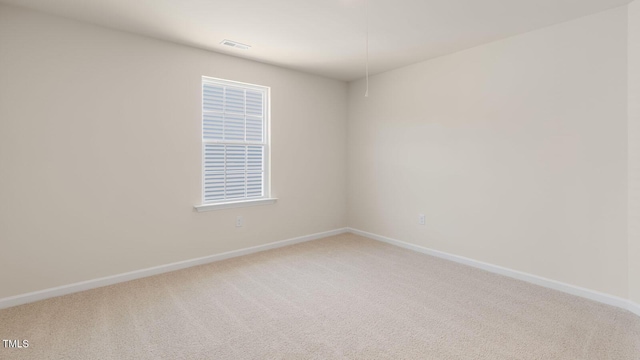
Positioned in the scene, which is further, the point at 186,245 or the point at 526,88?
the point at 186,245

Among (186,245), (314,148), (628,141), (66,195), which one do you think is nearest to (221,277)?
(186,245)

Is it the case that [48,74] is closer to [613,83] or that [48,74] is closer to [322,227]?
[322,227]

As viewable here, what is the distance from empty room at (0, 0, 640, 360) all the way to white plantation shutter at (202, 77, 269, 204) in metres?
0.03

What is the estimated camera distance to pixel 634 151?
8.04 feet

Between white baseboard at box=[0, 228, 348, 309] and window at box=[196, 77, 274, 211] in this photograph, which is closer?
white baseboard at box=[0, 228, 348, 309]

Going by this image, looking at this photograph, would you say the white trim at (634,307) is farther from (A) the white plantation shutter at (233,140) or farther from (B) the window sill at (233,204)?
(A) the white plantation shutter at (233,140)

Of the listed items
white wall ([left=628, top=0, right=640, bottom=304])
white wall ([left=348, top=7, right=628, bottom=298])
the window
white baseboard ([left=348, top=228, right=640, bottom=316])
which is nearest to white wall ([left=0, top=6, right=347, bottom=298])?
the window

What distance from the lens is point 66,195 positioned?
9.09 feet

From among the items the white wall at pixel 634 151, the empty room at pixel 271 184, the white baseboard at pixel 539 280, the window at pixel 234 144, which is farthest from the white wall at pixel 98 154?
the white wall at pixel 634 151

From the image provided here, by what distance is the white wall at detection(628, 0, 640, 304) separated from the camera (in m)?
2.42

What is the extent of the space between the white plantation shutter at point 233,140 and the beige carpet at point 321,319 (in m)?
1.04

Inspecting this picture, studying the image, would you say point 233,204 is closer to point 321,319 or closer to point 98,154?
point 98,154

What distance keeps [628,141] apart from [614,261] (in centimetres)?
98

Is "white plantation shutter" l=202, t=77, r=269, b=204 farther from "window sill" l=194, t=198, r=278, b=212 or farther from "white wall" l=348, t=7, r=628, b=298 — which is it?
"white wall" l=348, t=7, r=628, b=298
